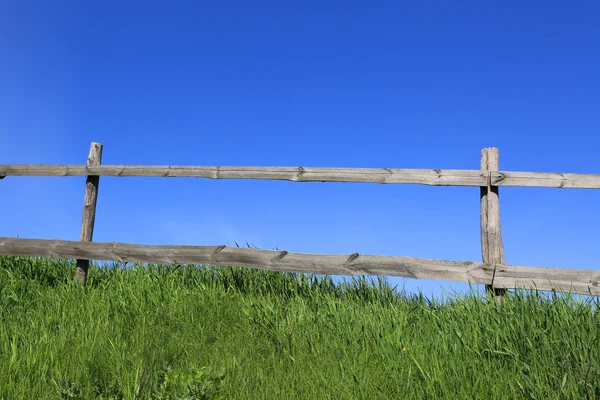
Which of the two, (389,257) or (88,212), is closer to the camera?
(389,257)

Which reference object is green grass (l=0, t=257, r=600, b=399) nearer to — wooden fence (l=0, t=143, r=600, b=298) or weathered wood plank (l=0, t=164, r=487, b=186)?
wooden fence (l=0, t=143, r=600, b=298)

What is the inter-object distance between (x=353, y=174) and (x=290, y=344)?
2.56 metres

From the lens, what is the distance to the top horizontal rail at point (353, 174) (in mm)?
5789

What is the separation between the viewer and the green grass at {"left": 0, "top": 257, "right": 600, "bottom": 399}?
334cm

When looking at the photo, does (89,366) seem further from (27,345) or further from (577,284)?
(577,284)

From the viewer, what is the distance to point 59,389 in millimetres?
3266

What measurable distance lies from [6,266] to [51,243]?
Answer: 127cm

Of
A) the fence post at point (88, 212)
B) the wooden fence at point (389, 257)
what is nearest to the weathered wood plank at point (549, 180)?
the wooden fence at point (389, 257)

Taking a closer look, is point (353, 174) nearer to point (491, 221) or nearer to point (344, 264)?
point (344, 264)

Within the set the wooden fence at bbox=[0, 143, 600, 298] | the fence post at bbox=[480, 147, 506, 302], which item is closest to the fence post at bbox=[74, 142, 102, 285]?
the wooden fence at bbox=[0, 143, 600, 298]

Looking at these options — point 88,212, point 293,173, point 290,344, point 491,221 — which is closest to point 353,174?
point 293,173

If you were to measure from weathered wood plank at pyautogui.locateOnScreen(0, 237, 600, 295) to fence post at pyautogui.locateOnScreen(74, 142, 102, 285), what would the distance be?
210 millimetres

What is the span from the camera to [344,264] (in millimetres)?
5805

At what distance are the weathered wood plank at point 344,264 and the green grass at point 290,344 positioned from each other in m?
0.29
